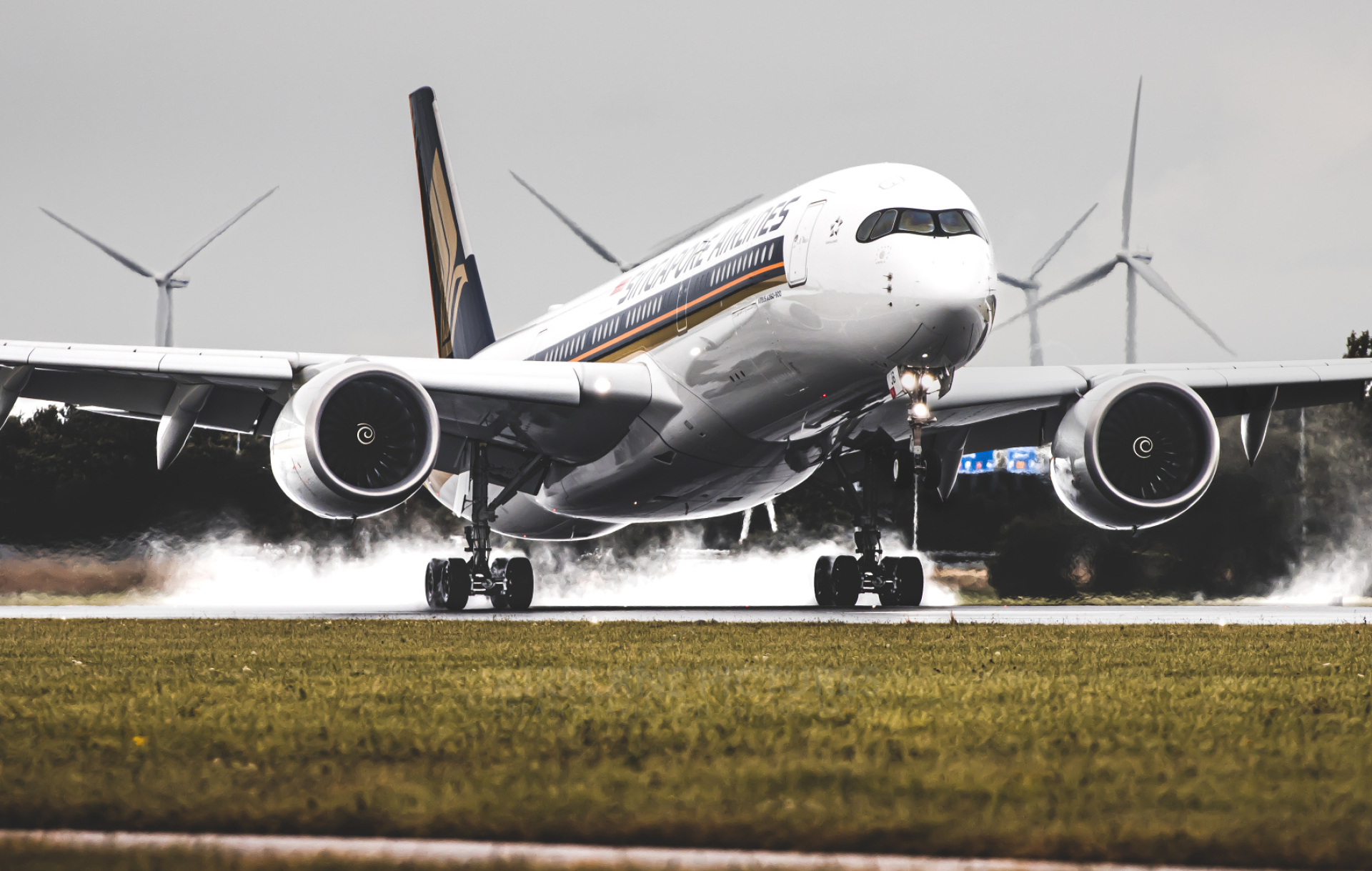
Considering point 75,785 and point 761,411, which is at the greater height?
point 761,411

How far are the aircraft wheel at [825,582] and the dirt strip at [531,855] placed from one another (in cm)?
2180

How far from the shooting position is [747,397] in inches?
816

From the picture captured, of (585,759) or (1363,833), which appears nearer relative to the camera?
(1363,833)

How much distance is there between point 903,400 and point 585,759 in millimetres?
16014

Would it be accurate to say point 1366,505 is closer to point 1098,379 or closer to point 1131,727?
point 1098,379

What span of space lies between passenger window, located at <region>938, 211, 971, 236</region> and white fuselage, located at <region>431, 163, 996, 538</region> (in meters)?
0.13

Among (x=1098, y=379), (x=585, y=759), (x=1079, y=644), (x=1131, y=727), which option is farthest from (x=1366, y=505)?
(x=585, y=759)

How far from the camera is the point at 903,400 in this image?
2080 centimetres

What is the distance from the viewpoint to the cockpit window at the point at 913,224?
18.7m

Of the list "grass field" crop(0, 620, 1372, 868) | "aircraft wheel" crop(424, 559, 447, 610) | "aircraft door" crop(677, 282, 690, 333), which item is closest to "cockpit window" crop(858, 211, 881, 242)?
"aircraft door" crop(677, 282, 690, 333)

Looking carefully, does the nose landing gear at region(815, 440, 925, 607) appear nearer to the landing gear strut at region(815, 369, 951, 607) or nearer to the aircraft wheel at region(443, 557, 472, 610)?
the landing gear strut at region(815, 369, 951, 607)

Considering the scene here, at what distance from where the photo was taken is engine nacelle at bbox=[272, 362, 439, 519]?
19.6 metres

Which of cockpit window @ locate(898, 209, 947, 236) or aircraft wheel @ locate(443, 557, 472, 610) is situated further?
aircraft wheel @ locate(443, 557, 472, 610)

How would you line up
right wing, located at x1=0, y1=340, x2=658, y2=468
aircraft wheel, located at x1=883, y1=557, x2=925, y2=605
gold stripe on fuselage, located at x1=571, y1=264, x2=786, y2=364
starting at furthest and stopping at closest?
aircraft wheel, located at x1=883, y1=557, x2=925, y2=605
right wing, located at x1=0, y1=340, x2=658, y2=468
gold stripe on fuselage, located at x1=571, y1=264, x2=786, y2=364
